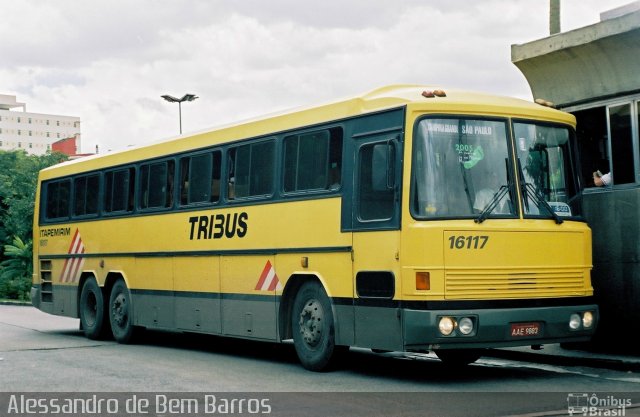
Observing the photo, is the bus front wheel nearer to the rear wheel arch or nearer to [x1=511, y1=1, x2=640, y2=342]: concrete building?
the rear wheel arch

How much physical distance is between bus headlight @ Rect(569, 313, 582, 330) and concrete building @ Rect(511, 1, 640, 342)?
2283 millimetres

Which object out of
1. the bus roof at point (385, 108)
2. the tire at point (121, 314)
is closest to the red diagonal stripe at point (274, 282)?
the bus roof at point (385, 108)

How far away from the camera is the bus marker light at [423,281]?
10969 millimetres

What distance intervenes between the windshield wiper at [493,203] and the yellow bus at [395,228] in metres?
0.01

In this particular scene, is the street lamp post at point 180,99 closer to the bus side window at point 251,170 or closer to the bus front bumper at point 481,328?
the bus side window at point 251,170

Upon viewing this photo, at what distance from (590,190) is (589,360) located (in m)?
2.66

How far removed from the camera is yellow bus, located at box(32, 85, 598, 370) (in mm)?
11086

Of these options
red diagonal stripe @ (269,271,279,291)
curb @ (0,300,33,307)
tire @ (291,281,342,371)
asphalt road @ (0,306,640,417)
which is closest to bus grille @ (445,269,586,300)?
asphalt road @ (0,306,640,417)

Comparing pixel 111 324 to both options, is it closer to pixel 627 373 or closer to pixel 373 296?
pixel 373 296

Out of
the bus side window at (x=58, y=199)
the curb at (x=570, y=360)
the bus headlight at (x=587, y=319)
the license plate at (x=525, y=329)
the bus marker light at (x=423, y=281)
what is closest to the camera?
the bus marker light at (x=423, y=281)

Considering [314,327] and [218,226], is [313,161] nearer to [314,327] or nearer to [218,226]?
[314,327]

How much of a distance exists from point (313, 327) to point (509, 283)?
8.40 ft

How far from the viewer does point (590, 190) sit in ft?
48.3

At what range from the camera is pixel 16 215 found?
5684 cm
